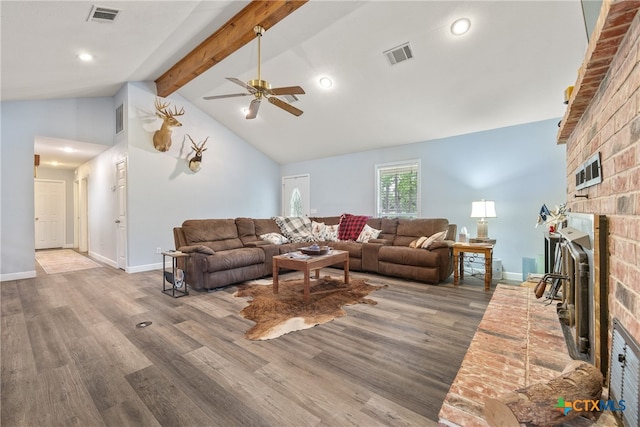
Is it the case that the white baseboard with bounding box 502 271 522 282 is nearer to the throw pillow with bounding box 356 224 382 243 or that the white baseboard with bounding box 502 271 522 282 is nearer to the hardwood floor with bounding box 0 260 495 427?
the hardwood floor with bounding box 0 260 495 427

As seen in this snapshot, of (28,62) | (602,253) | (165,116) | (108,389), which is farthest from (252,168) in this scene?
(602,253)

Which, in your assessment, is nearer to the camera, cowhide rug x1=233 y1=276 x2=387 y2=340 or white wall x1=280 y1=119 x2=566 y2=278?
cowhide rug x1=233 y1=276 x2=387 y2=340

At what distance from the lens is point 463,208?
15.6 ft

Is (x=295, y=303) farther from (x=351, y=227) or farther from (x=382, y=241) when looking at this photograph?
(x=351, y=227)

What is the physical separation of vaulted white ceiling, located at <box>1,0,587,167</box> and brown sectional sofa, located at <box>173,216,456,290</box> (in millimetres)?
1836

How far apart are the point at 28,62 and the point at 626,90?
16.7ft

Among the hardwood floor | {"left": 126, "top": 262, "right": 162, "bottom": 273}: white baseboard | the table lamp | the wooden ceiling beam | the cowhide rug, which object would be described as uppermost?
the wooden ceiling beam

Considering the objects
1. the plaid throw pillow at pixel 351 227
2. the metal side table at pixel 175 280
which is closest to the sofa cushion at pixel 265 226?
the plaid throw pillow at pixel 351 227

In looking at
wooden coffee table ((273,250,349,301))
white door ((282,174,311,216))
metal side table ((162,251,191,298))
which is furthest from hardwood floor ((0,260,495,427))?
white door ((282,174,311,216))

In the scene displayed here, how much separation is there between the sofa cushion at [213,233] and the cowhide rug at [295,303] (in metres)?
0.86

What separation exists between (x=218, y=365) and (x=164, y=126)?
4.48 meters

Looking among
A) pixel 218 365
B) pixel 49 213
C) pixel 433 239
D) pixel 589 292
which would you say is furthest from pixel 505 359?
pixel 49 213

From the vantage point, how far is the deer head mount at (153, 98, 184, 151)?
478 centimetres

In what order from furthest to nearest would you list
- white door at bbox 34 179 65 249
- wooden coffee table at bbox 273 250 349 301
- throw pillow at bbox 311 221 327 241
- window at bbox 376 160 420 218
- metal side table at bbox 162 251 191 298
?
white door at bbox 34 179 65 249 < throw pillow at bbox 311 221 327 241 < window at bbox 376 160 420 218 < metal side table at bbox 162 251 191 298 < wooden coffee table at bbox 273 250 349 301
